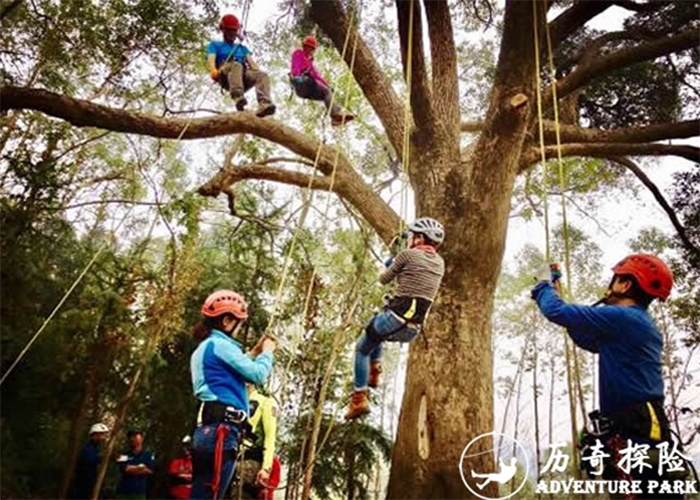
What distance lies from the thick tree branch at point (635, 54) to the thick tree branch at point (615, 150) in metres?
0.71

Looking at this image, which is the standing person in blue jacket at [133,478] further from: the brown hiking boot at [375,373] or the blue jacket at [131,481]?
the brown hiking boot at [375,373]

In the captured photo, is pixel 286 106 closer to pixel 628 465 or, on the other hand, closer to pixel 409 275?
pixel 409 275

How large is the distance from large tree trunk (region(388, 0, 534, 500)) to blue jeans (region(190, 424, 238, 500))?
1.86 metres

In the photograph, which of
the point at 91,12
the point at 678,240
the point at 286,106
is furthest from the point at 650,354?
the point at 286,106

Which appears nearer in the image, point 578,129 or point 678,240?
point 578,129

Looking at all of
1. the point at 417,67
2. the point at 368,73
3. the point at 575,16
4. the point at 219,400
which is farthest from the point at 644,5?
the point at 219,400

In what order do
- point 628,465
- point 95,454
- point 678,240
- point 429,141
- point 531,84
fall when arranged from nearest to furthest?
point 628,465, point 531,84, point 429,141, point 95,454, point 678,240

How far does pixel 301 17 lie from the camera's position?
730 centimetres

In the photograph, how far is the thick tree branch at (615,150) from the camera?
229 inches

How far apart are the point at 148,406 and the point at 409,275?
339 inches

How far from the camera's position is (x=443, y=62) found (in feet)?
19.2

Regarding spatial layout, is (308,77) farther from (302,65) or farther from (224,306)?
(224,306)

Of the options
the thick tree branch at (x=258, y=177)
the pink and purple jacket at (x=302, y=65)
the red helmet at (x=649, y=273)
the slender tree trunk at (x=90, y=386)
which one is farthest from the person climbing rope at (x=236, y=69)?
the slender tree trunk at (x=90, y=386)

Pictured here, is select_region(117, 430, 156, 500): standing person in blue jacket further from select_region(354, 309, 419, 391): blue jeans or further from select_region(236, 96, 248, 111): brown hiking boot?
select_region(236, 96, 248, 111): brown hiking boot
